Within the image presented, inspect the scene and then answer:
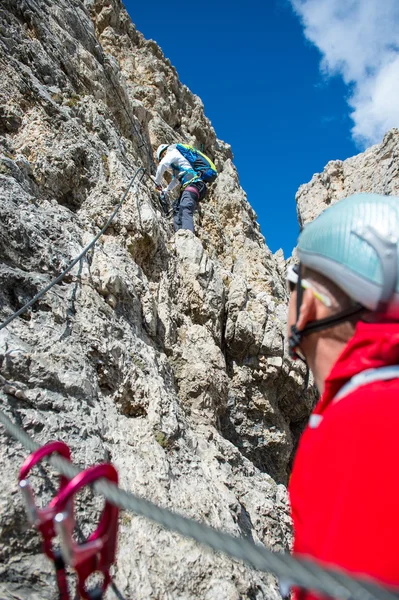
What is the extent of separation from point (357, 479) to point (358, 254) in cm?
96

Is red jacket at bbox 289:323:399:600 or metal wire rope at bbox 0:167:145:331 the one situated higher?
metal wire rope at bbox 0:167:145:331

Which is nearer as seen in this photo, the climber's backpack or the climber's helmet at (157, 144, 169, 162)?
the climber's backpack

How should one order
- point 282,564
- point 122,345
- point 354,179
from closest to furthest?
1. point 282,564
2. point 122,345
3. point 354,179

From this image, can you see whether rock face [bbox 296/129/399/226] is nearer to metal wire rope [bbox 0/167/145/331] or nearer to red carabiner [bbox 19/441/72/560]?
metal wire rope [bbox 0/167/145/331]

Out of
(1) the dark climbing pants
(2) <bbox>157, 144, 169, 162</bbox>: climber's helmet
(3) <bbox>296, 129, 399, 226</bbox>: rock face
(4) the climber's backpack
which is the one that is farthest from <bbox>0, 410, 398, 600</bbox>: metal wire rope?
(3) <bbox>296, 129, 399, 226</bbox>: rock face

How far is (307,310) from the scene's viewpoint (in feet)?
6.12

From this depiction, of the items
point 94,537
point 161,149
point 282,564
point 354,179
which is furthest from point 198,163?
point 354,179

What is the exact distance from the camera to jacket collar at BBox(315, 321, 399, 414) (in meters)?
1.39

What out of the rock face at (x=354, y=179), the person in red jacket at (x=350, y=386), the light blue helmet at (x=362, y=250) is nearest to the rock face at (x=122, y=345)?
the person in red jacket at (x=350, y=386)

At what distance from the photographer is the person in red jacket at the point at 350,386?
105cm

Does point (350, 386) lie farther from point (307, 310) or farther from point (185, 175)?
point (185, 175)

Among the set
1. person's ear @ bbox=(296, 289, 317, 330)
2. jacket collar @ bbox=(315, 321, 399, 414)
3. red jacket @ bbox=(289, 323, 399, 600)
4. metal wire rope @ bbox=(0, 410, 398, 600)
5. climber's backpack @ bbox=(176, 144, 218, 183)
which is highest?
climber's backpack @ bbox=(176, 144, 218, 183)

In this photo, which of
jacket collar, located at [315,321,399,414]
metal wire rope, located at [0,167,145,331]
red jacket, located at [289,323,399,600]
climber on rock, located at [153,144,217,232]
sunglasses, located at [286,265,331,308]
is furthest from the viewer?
climber on rock, located at [153,144,217,232]

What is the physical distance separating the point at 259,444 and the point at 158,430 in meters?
4.38
